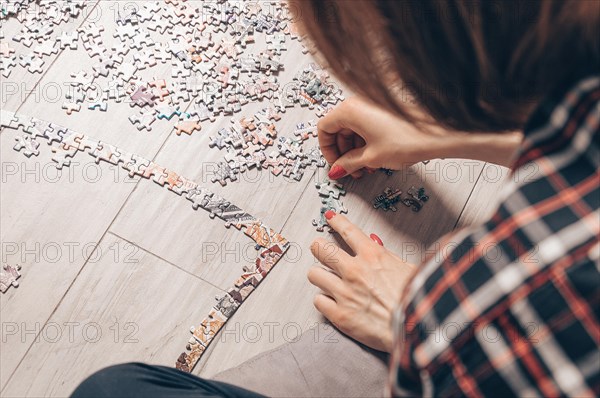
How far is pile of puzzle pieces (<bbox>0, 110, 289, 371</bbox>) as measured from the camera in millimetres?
1488

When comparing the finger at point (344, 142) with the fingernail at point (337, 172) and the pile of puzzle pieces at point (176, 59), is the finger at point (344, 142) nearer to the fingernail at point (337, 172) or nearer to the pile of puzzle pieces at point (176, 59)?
the fingernail at point (337, 172)

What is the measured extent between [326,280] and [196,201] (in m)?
0.41

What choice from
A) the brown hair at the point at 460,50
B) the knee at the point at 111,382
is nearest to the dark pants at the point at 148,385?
the knee at the point at 111,382

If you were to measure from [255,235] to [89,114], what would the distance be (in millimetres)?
568

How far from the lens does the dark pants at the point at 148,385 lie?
3.80 feet

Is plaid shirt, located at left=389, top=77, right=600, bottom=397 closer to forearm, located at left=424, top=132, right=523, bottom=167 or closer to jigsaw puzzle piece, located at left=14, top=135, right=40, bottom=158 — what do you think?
forearm, located at left=424, top=132, right=523, bottom=167

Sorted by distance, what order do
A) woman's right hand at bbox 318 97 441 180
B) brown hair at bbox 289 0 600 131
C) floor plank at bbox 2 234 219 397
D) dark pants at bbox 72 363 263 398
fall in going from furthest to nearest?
1. floor plank at bbox 2 234 219 397
2. woman's right hand at bbox 318 97 441 180
3. dark pants at bbox 72 363 263 398
4. brown hair at bbox 289 0 600 131

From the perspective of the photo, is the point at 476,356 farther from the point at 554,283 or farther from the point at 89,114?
the point at 89,114

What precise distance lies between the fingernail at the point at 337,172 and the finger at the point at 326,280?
26cm

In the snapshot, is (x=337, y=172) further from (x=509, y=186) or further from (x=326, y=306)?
(x=509, y=186)

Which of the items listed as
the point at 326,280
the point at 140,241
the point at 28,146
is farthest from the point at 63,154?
the point at 326,280

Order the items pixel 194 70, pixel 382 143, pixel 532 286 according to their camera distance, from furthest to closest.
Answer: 1. pixel 194 70
2. pixel 382 143
3. pixel 532 286

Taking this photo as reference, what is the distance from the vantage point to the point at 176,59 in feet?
5.30

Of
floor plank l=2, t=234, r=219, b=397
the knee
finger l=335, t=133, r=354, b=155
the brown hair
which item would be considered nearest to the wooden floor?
floor plank l=2, t=234, r=219, b=397
